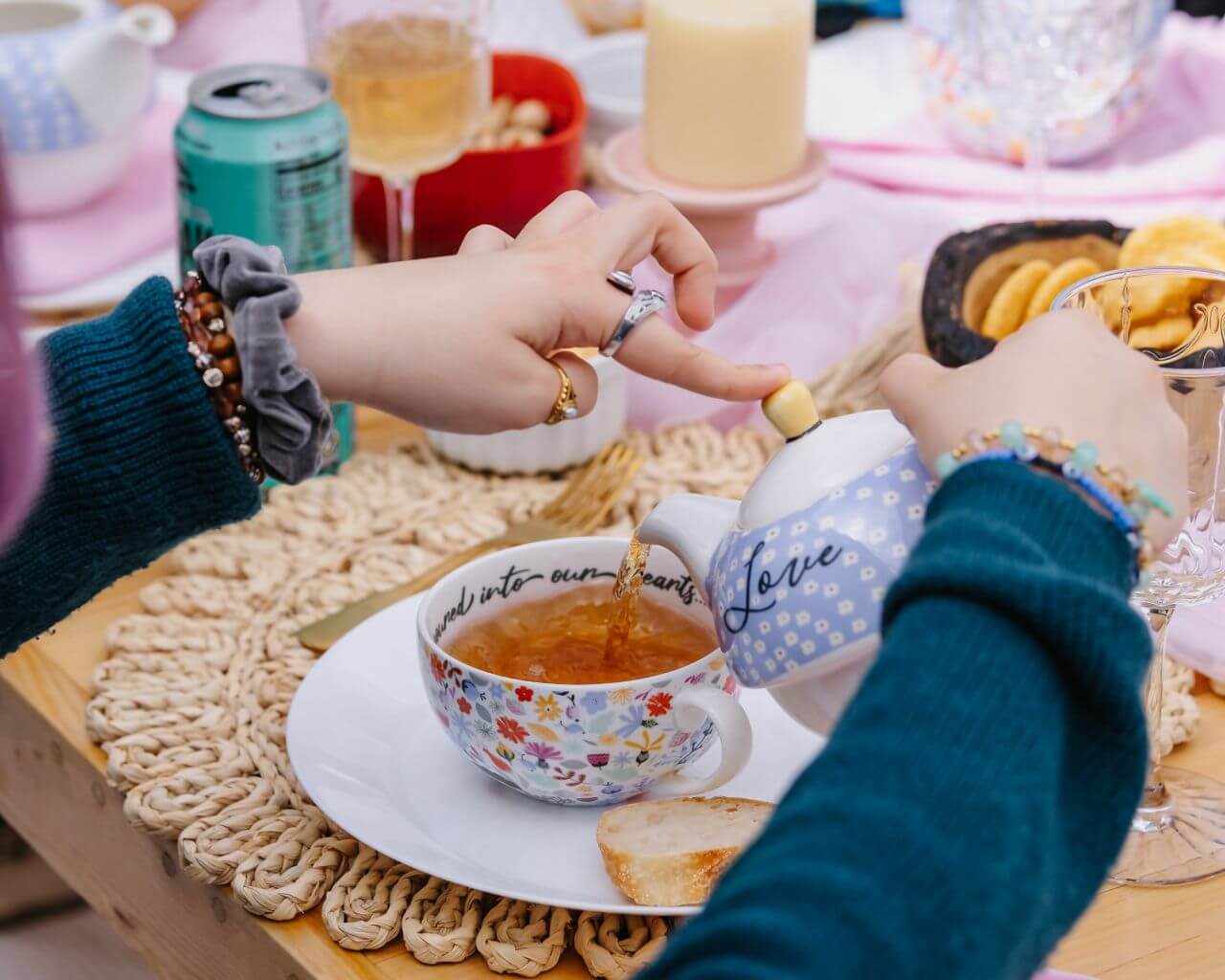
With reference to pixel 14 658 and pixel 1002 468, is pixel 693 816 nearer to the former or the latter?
pixel 1002 468

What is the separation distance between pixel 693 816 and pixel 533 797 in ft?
0.25

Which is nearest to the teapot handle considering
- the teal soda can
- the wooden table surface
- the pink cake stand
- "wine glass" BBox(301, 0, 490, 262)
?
"wine glass" BBox(301, 0, 490, 262)

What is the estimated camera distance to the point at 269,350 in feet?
1.97

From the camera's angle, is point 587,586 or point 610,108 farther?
point 610,108

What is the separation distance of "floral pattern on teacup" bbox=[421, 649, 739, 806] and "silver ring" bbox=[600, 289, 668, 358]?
0.46ft

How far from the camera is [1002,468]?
18.1 inches

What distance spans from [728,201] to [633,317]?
53 cm

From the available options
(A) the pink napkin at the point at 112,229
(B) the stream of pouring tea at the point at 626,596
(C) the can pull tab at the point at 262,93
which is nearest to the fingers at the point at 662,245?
(B) the stream of pouring tea at the point at 626,596

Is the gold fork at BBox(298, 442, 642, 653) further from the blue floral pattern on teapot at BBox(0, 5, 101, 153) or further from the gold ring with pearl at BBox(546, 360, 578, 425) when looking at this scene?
the blue floral pattern on teapot at BBox(0, 5, 101, 153)

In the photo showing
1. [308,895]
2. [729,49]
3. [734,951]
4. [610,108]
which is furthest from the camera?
[610,108]

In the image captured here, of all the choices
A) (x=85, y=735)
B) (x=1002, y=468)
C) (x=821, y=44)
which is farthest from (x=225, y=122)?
(x=821, y=44)

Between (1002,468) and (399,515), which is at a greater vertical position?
(1002,468)

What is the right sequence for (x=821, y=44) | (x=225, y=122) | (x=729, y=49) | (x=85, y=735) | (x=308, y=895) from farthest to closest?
1. (x=821, y=44)
2. (x=729, y=49)
3. (x=225, y=122)
4. (x=85, y=735)
5. (x=308, y=895)

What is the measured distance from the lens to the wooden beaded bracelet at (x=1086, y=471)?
1.51 feet
